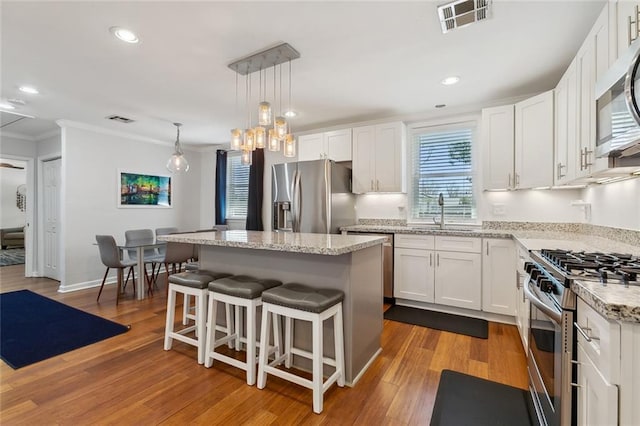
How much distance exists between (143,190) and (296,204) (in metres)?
3.26

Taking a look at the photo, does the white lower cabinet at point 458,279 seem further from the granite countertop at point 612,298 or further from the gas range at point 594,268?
the granite countertop at point 612,298

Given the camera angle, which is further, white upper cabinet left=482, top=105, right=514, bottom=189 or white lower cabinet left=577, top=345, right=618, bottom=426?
white upper cabinet left=482, top=105, right=514, bottom=189

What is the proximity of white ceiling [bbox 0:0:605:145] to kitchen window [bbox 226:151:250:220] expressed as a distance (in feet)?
7.18

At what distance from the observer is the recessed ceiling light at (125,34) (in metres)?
2.14

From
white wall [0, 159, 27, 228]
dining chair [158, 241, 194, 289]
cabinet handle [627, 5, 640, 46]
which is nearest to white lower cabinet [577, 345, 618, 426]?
cabinet handle [627, 5, 640, 46]

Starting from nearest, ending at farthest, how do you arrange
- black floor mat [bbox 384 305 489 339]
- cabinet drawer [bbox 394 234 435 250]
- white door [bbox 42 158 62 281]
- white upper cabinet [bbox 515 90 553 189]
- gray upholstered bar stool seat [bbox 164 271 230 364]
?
gray upholstered bar stool seat [bbox 164 271 230 364]
white upper cabinet [bbox 515 90 553 189]
black floor mat [bbox 384 305 489 339]
cabinet drawer [bbox 394 234 435 250]
white door [bbox 42 158 62 281]

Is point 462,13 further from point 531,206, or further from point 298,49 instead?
point 531,206

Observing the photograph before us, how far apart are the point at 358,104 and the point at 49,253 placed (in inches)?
235

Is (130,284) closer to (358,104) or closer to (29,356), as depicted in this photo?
(29,356)

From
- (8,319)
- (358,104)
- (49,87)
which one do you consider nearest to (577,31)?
(358,104)

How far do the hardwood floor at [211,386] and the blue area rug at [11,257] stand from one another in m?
6.24

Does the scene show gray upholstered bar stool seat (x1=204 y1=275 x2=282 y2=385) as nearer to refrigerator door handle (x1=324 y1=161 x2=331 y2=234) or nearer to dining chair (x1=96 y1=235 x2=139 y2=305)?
refrigerator door handle (x1=324 y1=161 x2=331 y2=234)

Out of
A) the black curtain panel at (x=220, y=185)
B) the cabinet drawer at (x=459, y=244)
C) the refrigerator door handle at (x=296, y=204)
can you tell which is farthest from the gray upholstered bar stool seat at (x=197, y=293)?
the black curtain panel at (x=220, y=185)

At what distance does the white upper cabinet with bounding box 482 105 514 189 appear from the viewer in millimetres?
3215
